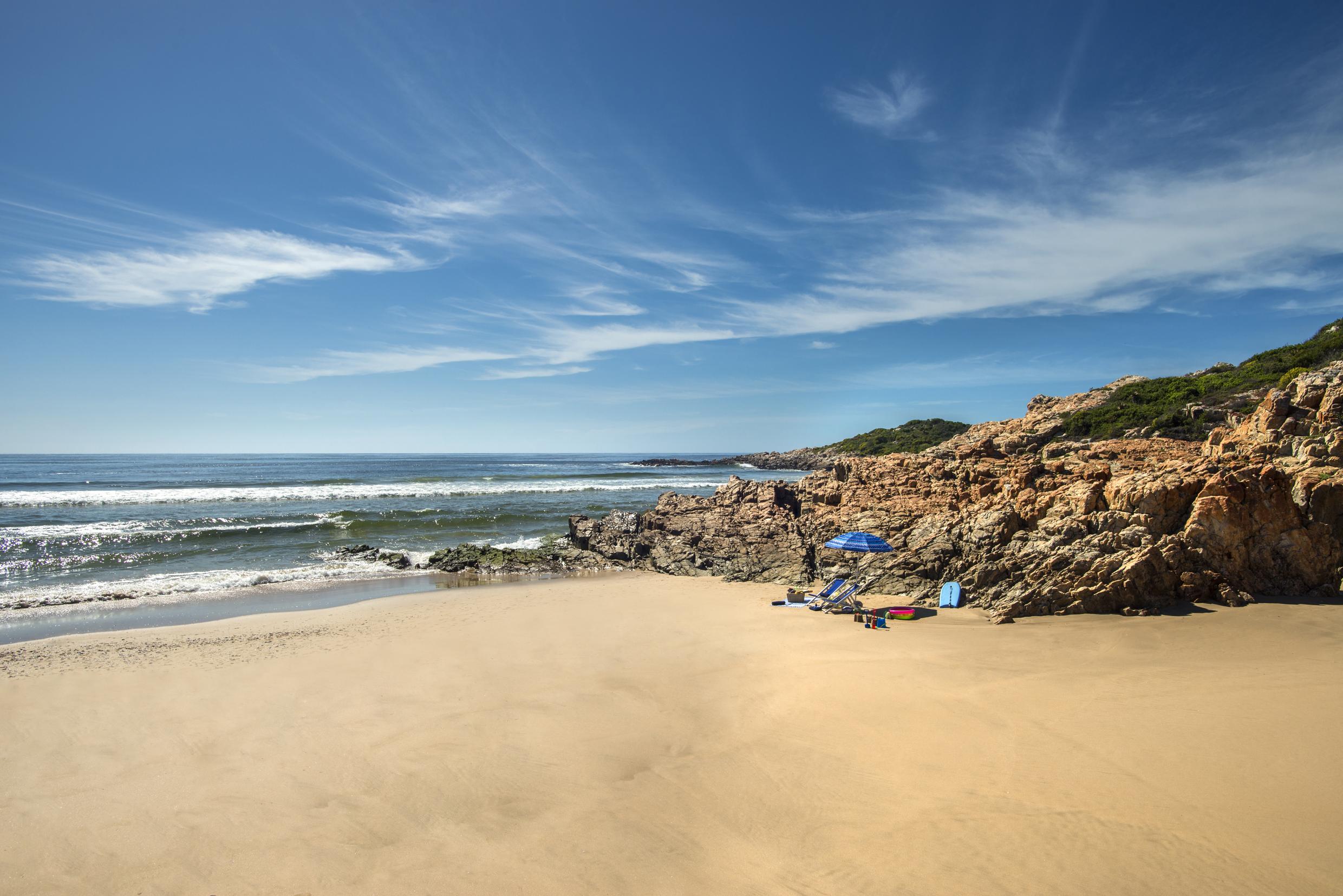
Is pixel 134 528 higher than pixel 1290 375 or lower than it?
lower

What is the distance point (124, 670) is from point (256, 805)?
5.16m

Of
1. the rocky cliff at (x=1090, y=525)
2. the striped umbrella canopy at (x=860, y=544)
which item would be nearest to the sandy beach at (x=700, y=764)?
the rocky cliff at (x=1090, y=525)

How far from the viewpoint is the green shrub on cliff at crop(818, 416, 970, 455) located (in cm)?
5100

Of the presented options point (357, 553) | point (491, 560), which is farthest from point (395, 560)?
point (491, 560)

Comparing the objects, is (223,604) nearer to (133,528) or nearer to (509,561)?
(509,561)

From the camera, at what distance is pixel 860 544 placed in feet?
38.1

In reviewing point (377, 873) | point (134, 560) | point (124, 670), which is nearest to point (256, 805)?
point (377, 873)

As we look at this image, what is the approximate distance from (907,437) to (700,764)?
183ft

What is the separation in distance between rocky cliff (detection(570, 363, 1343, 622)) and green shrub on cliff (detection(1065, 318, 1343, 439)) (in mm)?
8583

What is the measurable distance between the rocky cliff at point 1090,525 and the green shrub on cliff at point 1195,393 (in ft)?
28.2

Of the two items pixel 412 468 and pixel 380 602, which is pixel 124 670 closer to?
pixel 380 602

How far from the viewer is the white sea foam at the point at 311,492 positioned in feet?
112

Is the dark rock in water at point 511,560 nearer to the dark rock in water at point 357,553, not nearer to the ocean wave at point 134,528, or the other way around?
the dark rock in water at point 357,553

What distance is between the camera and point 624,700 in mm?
7332
